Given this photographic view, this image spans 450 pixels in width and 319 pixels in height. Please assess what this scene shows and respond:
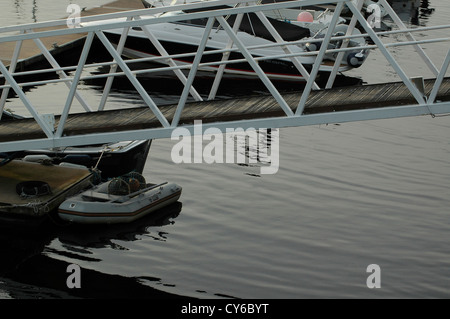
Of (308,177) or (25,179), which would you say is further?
(308,177)

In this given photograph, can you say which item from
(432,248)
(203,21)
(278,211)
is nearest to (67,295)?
(278,211)

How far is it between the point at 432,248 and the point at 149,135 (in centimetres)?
617

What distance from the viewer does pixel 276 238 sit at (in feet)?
53.9

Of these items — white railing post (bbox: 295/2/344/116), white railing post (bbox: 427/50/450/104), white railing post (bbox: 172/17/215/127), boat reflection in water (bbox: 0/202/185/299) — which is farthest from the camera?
boat reflection in water (bbox: 0/202/185/299)

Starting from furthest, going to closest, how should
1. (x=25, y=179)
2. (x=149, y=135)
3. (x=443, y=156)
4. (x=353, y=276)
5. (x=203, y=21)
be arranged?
(x=203, y=21)
(x=443, y=156)
(x=25, y=179)
(x=353, y=276)
(x=149, y=135)

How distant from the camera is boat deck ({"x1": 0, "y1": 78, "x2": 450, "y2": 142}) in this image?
13.3 meters

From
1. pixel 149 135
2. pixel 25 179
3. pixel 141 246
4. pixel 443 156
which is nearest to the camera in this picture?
pixel 149 135

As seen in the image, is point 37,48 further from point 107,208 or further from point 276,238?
point 276,238

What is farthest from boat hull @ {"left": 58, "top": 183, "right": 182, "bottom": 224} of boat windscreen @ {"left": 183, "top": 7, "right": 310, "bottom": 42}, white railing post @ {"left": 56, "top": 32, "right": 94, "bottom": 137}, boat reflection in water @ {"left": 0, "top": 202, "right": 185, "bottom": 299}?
boat windscreen @ {"left": 183, "top": 7, "right": 310, "bottom": 42}

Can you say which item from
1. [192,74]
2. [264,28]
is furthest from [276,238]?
[264,28]

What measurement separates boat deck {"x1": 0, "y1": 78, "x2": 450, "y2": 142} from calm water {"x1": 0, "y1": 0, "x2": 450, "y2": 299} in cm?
268

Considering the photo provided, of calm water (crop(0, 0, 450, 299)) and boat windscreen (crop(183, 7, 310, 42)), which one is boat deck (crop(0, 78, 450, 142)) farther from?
boat windscreen (crop(183, 7, 310, 42))

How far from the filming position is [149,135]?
540 inches

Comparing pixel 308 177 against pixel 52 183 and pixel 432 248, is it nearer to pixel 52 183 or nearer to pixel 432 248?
pixel 432 248
